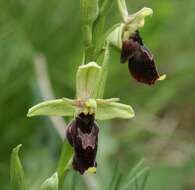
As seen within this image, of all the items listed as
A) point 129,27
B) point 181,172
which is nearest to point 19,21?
point 181,172

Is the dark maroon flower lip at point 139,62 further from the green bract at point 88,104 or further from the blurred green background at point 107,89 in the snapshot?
the blurred green background at point 107,89

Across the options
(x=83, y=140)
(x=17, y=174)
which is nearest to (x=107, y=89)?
(x=17, y=174)

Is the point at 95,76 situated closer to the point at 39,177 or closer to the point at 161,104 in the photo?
the point at 39,177

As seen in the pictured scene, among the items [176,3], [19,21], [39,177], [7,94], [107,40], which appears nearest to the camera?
[107,40]

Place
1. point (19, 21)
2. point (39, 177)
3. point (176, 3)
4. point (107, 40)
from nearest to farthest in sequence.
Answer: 1. point (107, 40)
2. point (39, 177)
3. point (19, 21)
4. point (176, 3)

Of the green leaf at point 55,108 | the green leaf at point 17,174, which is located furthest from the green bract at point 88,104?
the green leaf at point 17,174

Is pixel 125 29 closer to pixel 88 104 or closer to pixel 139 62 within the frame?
pixel 139 62

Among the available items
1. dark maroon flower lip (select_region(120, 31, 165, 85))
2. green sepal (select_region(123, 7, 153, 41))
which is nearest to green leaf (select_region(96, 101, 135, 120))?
dark maroon flower lip (select_region(120, 31, 165, 85))
